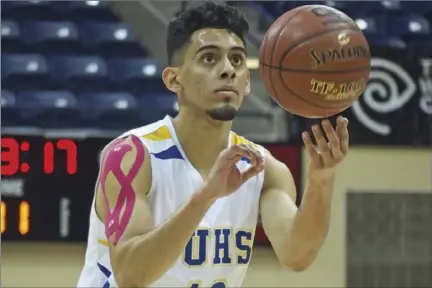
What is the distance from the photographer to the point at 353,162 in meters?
5.36

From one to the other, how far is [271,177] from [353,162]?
2552 millimetres

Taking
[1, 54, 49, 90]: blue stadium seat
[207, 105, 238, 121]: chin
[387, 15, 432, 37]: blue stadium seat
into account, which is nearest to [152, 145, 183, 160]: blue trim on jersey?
[207, 105, 238, 121]: chin

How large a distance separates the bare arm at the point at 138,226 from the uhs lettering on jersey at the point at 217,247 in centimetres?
25

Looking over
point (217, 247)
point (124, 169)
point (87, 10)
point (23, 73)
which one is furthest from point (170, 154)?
point (87, 10)

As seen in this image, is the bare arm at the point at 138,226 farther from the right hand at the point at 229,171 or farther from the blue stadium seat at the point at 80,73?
the blue stadium seat at the point at 80,73

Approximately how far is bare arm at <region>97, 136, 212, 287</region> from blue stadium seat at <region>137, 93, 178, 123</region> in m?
2.76

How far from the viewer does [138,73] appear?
581 cm

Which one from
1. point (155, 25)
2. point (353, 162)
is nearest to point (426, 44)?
point (353, 162)

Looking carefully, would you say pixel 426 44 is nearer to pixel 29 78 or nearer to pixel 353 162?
pixel 353 162

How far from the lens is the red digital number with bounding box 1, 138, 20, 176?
480cm

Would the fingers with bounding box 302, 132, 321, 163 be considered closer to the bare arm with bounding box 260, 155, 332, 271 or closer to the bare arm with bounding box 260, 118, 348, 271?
the bare arm with bounding box 260, 118, 348, 271

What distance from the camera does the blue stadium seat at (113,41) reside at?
601 cm

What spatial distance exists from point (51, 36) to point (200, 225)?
359 centimetres

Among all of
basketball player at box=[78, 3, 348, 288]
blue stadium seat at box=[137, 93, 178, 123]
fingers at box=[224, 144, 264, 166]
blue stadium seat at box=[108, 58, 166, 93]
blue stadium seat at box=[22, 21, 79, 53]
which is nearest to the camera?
fingers at box=[224, 144, 264, 166]
